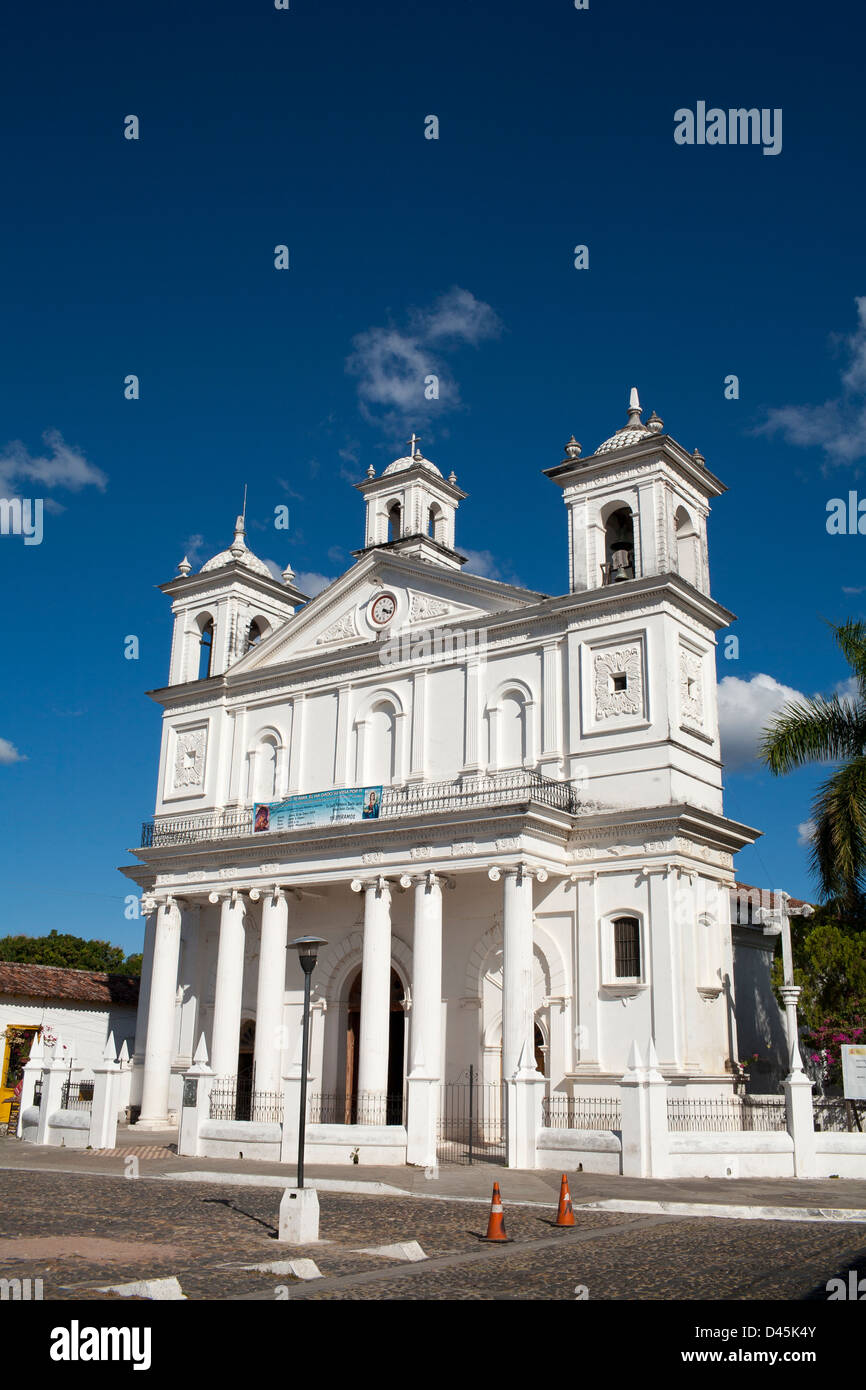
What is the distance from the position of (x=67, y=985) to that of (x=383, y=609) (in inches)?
684

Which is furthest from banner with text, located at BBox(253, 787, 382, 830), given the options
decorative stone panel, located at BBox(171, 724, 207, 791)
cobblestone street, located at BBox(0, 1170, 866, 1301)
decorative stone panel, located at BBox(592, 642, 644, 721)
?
cobblestone street, located at BBox(0, 1170, 866, 1301)

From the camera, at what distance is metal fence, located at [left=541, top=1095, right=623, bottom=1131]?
24234 mm

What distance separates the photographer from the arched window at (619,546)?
96.1ft

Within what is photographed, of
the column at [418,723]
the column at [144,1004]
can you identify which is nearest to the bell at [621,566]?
the column at [418,723]

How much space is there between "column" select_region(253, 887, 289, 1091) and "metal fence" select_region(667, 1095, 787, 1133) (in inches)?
396

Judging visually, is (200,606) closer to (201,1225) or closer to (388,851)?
(388,851)

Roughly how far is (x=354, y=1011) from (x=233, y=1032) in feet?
Result: 10.9

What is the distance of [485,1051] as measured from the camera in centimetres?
2766

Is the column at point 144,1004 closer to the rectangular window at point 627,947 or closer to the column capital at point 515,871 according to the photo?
the column capital at point 515,871

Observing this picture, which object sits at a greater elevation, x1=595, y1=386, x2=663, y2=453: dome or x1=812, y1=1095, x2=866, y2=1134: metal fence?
x1=595, y1=386, x2=663, y2=453: dome

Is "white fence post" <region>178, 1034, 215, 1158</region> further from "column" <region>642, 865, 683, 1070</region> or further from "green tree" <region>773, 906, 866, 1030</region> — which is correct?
"green tree" <region>773, 906, 866, 1030</region>

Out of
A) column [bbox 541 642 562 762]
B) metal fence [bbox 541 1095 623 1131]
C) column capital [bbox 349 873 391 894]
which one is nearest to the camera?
metal fence [bbox 541 1095 623 1131]

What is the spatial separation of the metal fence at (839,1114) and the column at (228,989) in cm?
1366
